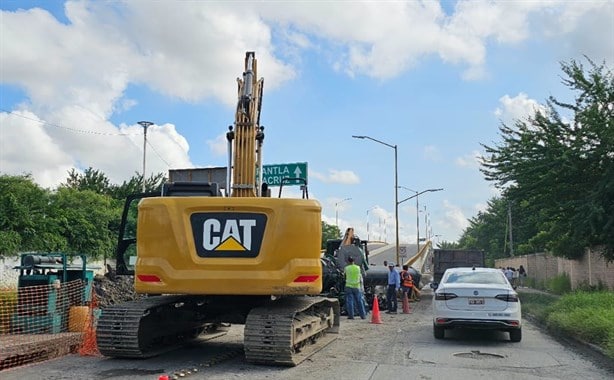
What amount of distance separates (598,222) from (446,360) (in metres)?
12.4

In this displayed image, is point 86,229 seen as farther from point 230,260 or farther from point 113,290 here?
point 230,260

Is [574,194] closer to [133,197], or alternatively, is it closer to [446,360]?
[446,360]

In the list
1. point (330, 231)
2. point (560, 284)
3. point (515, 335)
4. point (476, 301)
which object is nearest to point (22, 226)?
point (476, 301)

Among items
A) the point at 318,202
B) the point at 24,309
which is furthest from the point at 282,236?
the point at 24,309

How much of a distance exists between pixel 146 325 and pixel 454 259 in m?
25.9

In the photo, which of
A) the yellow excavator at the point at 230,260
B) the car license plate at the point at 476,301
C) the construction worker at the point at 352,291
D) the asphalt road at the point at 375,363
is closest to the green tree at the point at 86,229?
the construction worker at the point at 352,291

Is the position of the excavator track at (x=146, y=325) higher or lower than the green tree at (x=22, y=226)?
lower

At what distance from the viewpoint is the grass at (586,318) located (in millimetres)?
11998

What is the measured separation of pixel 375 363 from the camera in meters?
10.2

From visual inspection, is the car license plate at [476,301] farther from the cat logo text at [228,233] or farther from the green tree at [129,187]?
the green tree at [129,187]

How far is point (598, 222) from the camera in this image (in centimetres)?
2073

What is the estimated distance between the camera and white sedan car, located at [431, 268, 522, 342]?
504 inches

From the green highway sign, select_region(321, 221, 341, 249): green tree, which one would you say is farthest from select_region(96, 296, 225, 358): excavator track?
select_region(321, 221, 341, 249): green tree

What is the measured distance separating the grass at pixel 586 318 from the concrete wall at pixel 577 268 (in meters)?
7.39
